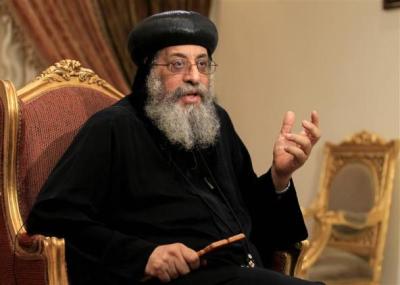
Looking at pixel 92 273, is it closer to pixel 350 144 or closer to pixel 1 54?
pixel 1 54

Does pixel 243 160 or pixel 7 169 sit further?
pixel 243 160

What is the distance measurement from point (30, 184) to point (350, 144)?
2.24 m

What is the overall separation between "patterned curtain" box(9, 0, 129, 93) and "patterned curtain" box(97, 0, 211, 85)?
65 millimetres

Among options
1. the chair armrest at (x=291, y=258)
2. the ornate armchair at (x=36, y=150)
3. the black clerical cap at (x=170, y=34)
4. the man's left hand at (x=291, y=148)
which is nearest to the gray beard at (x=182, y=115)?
the black clerical cap at (x=170, y=34)

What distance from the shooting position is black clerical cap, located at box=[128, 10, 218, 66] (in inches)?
87.0

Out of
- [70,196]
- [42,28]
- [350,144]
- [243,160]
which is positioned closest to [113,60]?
[42,28]

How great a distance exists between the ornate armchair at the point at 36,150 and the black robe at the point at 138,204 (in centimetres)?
8

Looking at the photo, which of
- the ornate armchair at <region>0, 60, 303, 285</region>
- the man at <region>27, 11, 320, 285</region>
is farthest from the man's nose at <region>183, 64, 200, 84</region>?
the ornate armchair at <region>0, 60, 303, 285</region>

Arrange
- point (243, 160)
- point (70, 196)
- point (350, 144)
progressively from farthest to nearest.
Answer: point (350, 144)
point (243, 160)
point (70, 196)

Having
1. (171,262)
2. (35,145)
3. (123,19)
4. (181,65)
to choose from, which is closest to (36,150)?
(35,145)

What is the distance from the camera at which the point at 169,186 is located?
2049mm

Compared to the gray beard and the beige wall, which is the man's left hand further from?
the beige wall

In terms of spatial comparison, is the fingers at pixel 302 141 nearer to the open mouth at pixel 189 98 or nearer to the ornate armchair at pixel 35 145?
the open mouth at pixel 189 98

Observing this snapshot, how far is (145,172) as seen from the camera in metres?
2.05
